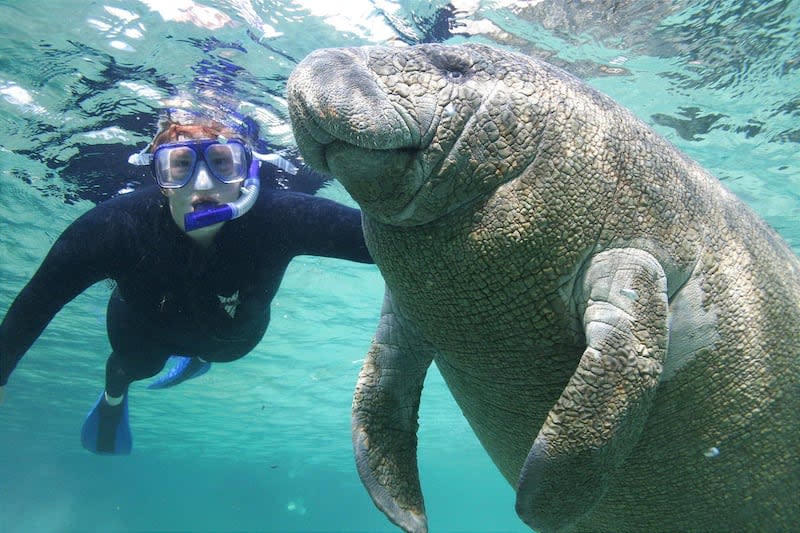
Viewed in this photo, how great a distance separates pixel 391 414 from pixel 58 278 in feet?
11.4

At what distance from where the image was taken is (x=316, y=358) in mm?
21016

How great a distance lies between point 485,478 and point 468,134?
63.6 m

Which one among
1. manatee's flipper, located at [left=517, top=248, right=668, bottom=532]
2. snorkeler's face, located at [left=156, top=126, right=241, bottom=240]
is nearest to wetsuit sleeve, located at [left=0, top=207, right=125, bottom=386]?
snorkeler's face, located at [left=156, top=126, right=241, bottom=240]

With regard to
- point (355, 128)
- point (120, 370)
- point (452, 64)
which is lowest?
point (120, 370)

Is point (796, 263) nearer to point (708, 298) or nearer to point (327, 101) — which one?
point (708, 298)

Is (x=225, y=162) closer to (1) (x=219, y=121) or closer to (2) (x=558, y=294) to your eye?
(2) (x=558, y=294)

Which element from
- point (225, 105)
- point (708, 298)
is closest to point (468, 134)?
point (708, 298)

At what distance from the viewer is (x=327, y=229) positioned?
445cm

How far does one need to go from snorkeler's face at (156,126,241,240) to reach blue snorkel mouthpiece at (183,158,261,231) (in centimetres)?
12

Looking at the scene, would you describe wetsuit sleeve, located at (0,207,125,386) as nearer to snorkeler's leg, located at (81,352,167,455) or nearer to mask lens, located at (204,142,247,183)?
mask lens, located at (204,142,247,183)

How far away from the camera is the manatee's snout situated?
5.23 feet

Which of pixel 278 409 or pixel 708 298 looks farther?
pixel 278 409

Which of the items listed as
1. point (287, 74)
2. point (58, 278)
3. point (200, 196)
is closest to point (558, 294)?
point (200, 196)

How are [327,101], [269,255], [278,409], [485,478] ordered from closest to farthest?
[327,101], [269,255], [278,409], [485,478]
